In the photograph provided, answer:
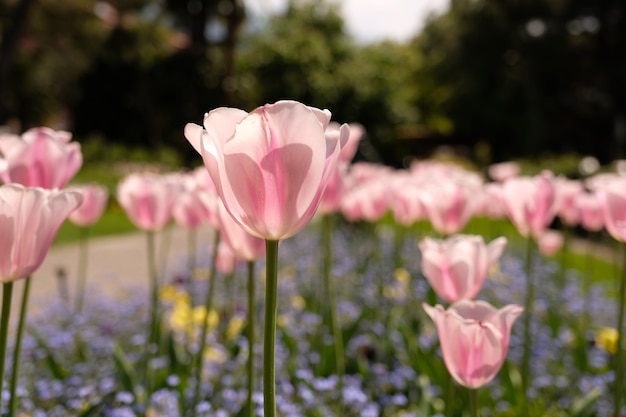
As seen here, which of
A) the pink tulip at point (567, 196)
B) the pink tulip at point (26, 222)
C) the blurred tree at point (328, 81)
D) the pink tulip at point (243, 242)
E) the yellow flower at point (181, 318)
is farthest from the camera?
the blurred tree at point (328, 81)

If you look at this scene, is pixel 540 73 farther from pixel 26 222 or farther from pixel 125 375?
pixel 26 222

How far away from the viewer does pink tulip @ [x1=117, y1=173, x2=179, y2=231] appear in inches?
83.9

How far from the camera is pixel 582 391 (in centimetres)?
278

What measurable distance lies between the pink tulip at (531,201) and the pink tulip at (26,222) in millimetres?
1265

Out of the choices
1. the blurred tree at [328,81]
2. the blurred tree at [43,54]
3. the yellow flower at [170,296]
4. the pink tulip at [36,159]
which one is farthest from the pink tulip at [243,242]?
the blurred tree at [328,81]

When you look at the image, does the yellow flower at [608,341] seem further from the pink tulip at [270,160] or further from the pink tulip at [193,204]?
the pink tulip at [270,160]

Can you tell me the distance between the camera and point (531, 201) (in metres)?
1.95

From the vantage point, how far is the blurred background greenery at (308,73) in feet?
73.3

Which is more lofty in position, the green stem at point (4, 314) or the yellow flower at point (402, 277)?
the green stem at point (4, 314)

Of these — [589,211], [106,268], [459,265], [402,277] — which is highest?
[589,211]

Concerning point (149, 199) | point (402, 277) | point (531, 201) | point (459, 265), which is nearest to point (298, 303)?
point (402, 277)

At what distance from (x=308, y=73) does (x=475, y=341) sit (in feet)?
71.1

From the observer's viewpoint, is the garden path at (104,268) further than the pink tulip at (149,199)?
Yes

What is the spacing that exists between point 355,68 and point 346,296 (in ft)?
64.2
